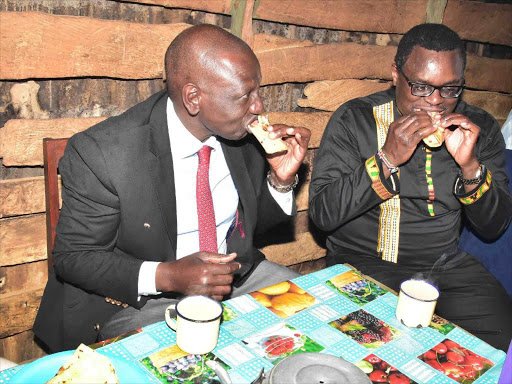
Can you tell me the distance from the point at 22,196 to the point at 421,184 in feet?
7.28

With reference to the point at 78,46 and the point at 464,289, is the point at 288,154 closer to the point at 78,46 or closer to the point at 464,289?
the point at 78,46

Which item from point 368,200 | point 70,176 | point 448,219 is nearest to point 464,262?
point 448,219

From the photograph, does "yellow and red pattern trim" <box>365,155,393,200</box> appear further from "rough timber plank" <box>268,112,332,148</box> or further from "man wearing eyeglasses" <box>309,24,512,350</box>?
"rough timber plank" <box>268,112,332,148</box>

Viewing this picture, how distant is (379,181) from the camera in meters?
2.74

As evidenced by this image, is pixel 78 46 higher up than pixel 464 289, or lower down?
higher up

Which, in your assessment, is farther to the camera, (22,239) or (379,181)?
(22,239)

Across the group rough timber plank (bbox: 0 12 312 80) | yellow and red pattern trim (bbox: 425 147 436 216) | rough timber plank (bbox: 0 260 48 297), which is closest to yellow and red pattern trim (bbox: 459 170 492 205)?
Answer: yellow and red pattern trim (bbox: 425 147 436 216)

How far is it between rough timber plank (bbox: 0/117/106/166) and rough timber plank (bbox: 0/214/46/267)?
1.09 ft

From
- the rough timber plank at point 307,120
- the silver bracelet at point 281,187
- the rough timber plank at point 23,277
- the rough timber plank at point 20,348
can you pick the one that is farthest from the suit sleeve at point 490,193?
the rough timber plank at point 20,348

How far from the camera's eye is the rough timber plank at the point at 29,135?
2645 millimetres

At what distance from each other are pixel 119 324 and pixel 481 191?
199cm

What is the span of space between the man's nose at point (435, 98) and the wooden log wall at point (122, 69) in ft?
3.37

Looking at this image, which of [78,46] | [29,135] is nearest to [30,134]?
[29,135]

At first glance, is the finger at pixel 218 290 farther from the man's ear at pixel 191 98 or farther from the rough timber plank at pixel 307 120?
the rough timber plank at pixel 307 120
